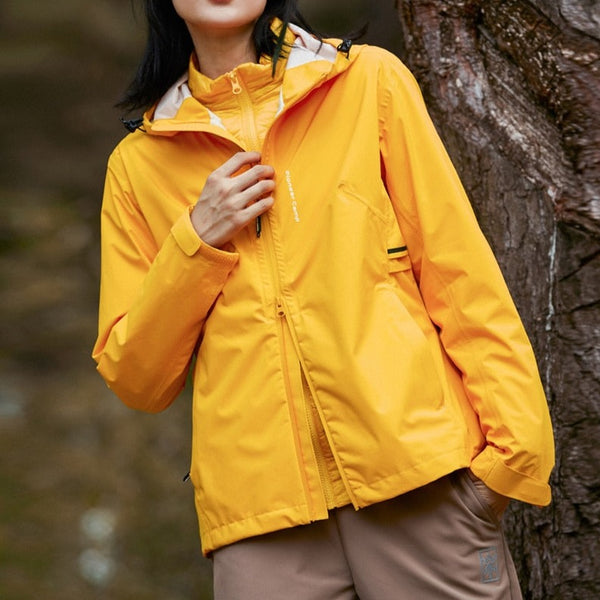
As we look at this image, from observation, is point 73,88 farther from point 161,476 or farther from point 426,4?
point 426,4

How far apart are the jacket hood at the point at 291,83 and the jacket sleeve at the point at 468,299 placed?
0.31 feet

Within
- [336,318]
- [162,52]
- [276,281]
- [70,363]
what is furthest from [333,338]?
[70,363]

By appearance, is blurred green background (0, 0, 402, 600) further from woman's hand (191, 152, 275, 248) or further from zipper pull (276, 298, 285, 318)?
zipper pull (276, 298, 285, 318)

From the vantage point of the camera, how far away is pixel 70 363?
5.82 metres

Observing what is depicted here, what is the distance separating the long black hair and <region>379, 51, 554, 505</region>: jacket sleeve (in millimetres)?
348

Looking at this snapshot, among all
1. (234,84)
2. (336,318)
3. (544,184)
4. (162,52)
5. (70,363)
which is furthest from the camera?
(70,363)

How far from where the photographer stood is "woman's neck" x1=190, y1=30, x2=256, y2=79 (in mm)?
2043

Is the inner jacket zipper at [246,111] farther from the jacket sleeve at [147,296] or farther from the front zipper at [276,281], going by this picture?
the jacket sleeve at [147,296]

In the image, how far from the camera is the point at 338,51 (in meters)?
1.95

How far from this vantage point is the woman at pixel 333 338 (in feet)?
6.00

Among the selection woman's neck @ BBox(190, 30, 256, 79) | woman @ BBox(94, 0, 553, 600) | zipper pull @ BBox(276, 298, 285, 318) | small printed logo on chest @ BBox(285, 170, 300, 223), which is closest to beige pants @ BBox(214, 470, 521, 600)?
woman @ BBox(94, 0, 553, 600)

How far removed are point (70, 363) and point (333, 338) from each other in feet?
13.8

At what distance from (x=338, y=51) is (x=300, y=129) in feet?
0.50

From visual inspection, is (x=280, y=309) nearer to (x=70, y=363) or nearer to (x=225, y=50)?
(x=225, y=50)
